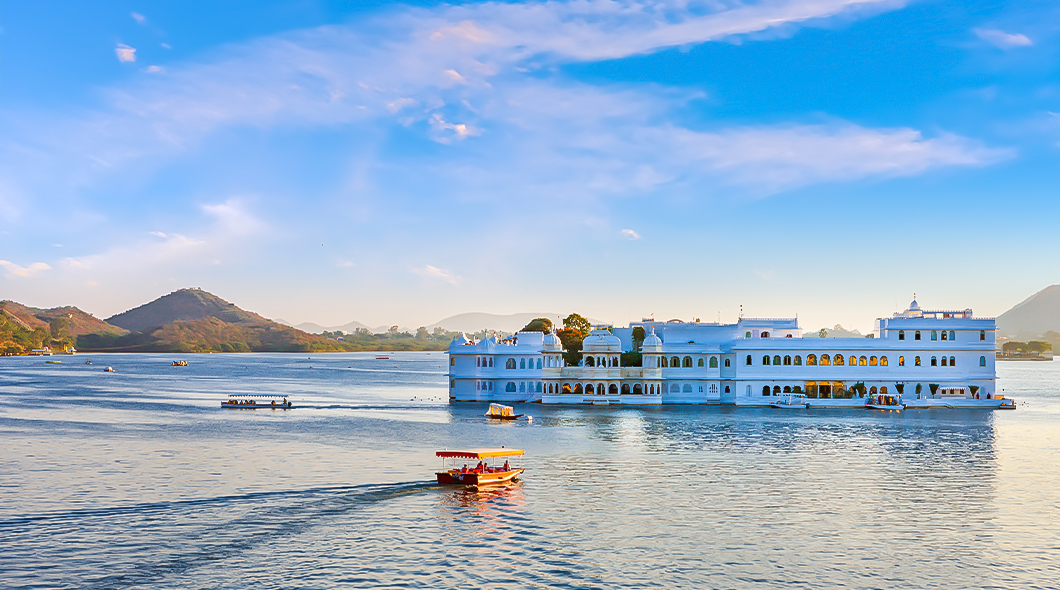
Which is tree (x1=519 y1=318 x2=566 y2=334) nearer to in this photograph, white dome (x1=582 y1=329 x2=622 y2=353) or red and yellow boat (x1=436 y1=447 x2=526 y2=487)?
white dome (x1=582 y1=329 x2=622 y2=353)

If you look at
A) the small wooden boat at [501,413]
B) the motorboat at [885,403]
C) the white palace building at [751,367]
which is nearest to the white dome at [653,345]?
the white palace building at [751,367]

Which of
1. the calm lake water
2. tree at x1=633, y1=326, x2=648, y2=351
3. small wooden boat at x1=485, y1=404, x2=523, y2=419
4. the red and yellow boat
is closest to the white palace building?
tree at x1=633, y1=326, x2=648, y2=351

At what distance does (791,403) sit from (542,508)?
2498 inches

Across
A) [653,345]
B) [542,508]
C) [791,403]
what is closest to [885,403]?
[791,403]

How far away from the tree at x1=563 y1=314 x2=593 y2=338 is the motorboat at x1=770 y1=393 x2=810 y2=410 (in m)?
38.2

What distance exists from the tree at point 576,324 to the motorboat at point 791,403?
38244 mm

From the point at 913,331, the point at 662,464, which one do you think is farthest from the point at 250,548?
the point at 913,331

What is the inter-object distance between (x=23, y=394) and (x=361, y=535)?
111130 millimetres

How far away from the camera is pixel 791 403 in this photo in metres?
98.5

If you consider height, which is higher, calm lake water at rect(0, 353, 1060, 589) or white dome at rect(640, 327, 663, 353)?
white dome at rect(640, 327, 663, 353)

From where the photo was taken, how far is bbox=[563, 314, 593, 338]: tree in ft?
432

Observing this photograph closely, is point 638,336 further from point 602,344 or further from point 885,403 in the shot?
point 885,403

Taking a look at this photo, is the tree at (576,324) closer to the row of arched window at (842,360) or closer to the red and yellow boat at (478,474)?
the row of arched window at (842,360)

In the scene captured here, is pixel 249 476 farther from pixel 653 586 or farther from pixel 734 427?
pixel 734 427
